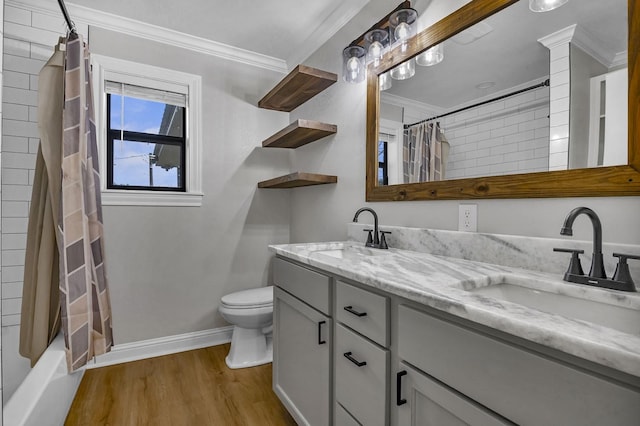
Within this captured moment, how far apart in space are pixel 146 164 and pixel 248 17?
132 cm

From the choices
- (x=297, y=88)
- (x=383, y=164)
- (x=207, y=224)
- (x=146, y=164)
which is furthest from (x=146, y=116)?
(x=383, y=164)

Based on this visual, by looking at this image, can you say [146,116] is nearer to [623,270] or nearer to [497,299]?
[497,299]

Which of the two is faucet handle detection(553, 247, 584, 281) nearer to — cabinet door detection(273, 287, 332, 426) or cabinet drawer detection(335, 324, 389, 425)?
cabinet drawer detection(335, 324, 389, 425)

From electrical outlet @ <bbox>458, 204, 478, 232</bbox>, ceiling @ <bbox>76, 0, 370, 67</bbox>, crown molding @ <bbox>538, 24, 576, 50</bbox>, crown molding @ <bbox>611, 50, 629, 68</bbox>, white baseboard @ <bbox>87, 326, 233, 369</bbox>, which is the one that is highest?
ceiling @ <bbox>76, 0, 370, 67</bbox>

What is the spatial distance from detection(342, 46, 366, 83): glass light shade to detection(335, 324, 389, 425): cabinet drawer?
1.46 metres

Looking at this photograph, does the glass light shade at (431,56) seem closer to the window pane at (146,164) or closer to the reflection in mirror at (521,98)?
the reflection in mirror at (521,98)

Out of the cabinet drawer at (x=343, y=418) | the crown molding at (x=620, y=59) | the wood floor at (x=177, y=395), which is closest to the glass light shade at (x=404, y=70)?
the crown molding at (x=620, y=59)

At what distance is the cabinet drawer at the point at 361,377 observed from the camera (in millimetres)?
959

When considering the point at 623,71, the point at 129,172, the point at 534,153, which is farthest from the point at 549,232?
the point at 129,172

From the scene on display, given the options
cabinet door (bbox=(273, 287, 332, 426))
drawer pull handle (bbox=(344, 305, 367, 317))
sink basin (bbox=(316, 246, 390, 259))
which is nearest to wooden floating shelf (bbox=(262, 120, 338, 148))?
sink basin (bbox=(316, 246, 390, 259))

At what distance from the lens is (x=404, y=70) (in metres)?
1.70

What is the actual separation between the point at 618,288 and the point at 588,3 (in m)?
0.89

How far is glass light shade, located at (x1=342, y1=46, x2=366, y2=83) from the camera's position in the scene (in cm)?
190

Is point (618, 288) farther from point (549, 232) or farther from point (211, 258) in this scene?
point (211, 258)
